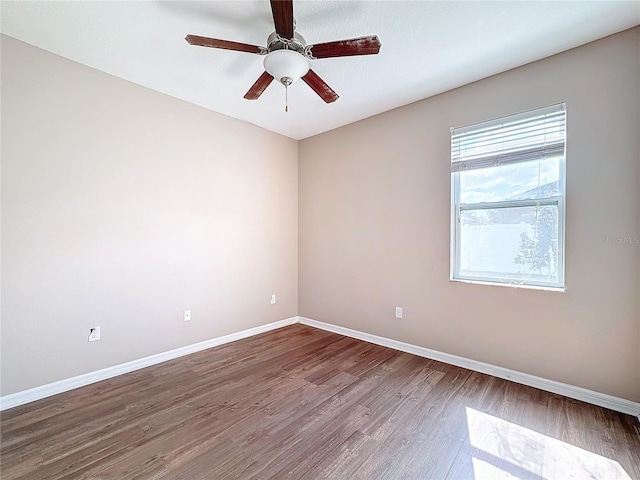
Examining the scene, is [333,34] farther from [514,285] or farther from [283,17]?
[514,285]

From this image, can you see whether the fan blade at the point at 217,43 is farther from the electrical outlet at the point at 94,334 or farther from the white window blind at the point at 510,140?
the electrical outlet at the point at 94,334

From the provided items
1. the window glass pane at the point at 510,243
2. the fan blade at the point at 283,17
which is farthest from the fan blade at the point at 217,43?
the window glass pane at the point at 510,243

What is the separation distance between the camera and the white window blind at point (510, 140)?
234cm

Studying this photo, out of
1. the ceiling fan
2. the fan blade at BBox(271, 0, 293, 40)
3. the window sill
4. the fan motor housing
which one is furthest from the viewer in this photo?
the window sill

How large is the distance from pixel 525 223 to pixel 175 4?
10.1 ft

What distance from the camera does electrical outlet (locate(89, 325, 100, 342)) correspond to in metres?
2.53

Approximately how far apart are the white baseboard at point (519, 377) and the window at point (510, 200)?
79cm

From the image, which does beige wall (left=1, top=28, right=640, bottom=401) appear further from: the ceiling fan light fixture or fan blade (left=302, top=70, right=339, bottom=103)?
the ceiling fan light fixture

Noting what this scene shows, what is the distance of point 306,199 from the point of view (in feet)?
14.0

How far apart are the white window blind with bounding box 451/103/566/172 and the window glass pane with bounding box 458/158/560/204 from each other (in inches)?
2.3

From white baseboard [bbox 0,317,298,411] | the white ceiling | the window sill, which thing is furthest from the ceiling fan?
white baseboard [bbox 0,317,298,411]

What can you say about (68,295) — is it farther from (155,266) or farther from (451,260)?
(451,260)

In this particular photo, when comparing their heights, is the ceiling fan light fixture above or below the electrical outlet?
above

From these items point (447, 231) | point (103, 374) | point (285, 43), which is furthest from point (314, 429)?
point (285, 43)
